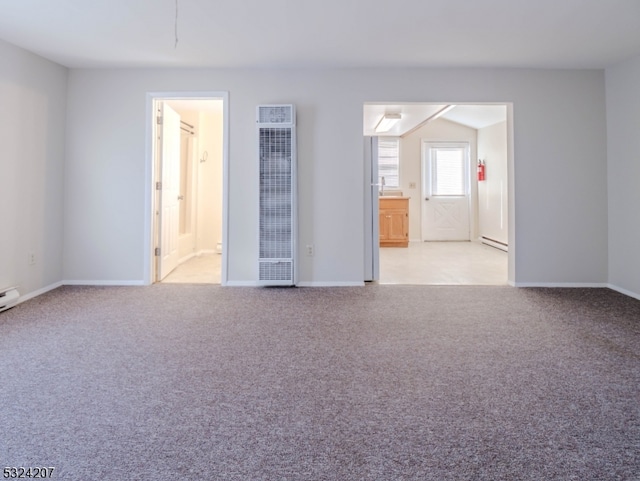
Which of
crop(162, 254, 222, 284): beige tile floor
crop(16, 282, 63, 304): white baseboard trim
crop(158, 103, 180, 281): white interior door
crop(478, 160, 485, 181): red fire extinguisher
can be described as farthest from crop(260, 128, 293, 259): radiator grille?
crop(478, 160, 485, 181): red fire extinguisher

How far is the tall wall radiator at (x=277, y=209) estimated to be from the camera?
4324mm

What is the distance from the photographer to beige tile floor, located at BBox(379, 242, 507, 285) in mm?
4867

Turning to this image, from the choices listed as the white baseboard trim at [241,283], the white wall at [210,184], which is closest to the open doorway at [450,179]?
the white wall at [210,184]

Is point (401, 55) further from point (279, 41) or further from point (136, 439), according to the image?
point (136, 439)

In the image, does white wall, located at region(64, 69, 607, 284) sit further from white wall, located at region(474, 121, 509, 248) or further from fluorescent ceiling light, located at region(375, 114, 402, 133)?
white wall, located at region(474, 121, 509, 248)

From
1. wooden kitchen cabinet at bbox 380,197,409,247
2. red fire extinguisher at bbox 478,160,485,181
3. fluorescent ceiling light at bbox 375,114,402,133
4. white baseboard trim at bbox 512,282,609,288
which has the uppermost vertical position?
fluorescent ceiling light at bbox 375,114,402,133

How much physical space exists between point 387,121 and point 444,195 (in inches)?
115

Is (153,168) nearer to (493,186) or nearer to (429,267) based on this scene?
(429,267)

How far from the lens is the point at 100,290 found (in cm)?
425

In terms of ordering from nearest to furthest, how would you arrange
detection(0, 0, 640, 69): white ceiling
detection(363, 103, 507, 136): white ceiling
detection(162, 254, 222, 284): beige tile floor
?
detection(0, 0, 640, 69): white ceiling < detection(162, 254, 222, 284): beige tile floor < detection(363, 103, 507, 136): white ceiling

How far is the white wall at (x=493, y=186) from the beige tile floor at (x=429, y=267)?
0.54 meters

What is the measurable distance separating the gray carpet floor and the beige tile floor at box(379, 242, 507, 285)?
4.27 ft

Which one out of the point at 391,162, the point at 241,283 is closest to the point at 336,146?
the point at 241,283

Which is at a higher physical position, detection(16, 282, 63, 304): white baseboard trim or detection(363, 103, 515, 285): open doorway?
detection(363, 103, 515, 285): open doorway
